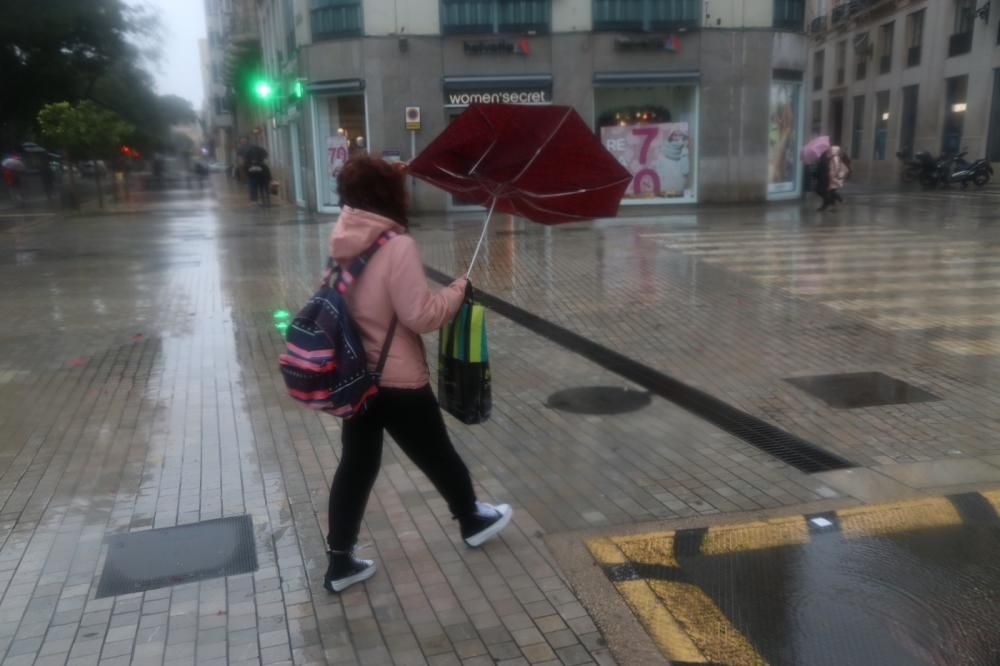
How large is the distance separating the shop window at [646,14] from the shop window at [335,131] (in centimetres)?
649

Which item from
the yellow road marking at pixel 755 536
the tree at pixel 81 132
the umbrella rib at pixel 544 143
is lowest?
the yellow road marking at pixel 755 536

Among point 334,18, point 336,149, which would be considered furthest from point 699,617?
point 336,149

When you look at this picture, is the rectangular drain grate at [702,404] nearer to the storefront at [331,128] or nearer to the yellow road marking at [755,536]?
the yellow road marking at [755,536]

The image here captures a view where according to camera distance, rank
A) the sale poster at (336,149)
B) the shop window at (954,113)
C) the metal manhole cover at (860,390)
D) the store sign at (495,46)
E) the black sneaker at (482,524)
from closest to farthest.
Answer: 1. the black sneaker at (482,524)
2. the metal manhole cover at (860,390)
3. the store sign at (495,46)
4. the sale poster at (336,149)
5. the shop window at (954,113)

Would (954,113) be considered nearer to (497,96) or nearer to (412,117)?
(497,96)

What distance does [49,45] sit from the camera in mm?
36938

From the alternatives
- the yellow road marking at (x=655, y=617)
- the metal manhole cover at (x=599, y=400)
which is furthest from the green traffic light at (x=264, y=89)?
the yellow road marking at (x=655, y=617)

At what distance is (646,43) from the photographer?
74.3 feet

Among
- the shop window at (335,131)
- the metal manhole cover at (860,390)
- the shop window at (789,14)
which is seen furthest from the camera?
the shop window at (335,131)

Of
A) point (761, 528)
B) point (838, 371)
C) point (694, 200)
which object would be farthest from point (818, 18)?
point (761, 528)

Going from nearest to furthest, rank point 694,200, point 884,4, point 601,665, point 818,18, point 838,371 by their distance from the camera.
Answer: point 601,665
point 838,371
point 694,200
point 884,4
point 818,18

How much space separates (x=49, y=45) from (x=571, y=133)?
130ft

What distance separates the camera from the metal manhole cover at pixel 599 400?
632cm

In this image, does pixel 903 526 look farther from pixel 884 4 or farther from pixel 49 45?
pixel 884 4
